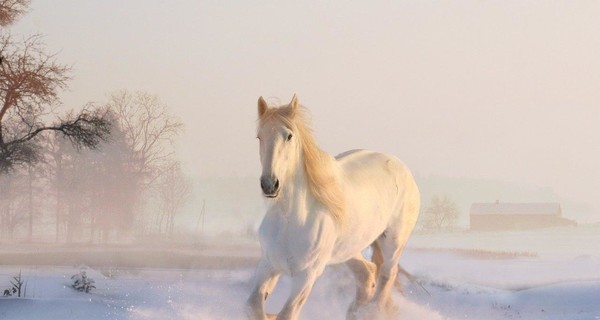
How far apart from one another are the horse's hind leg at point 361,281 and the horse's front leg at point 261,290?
6.88ft

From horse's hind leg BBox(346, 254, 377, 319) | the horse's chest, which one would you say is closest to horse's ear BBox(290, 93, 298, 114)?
the horse's chest

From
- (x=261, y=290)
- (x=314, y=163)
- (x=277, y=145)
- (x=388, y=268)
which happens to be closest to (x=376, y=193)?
(x=388, y=268)

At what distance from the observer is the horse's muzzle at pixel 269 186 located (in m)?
8.45

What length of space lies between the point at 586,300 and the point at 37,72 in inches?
448

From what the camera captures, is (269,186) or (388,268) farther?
(388,268)

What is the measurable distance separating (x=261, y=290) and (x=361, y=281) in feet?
7.69

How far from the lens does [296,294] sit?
29.7 ft

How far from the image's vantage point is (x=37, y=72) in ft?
63.9

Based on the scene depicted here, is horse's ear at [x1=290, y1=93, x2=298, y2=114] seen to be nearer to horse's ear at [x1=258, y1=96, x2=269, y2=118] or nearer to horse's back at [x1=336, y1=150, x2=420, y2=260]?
horse's ear at [x1=258, y1=96, x2=269, y2=118]

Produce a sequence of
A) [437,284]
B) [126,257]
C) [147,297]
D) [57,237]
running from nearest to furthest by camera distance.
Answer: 1. [147,297]
2. [437,284]
3. [126,257]
4. [57,237]

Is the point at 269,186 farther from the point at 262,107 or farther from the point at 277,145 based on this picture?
the point at 262,107

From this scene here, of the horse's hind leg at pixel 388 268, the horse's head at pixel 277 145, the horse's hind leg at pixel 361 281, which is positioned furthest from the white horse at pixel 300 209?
the horse's hind leg at pixel 388 268

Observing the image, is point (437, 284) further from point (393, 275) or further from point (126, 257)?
point (126, 257)

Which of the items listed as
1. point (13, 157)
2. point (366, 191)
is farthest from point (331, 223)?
point (13, 157)
